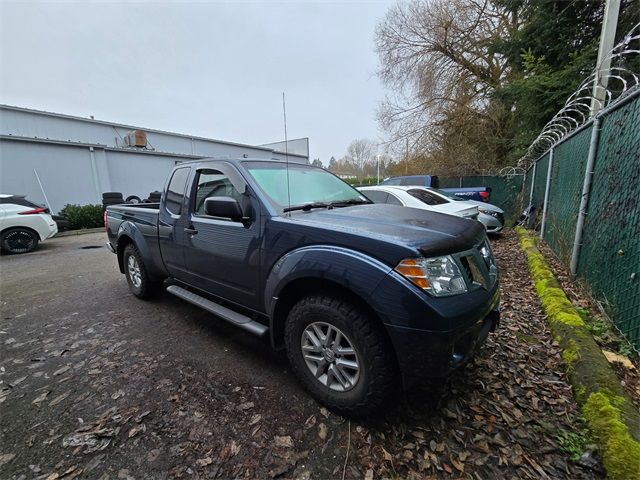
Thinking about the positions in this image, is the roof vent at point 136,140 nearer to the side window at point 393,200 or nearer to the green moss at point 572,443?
the side window at point 393,200

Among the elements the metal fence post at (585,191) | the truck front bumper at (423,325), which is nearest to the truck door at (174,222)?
the truck front bumper at (423,325)

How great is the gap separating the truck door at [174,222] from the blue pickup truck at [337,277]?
43 mm

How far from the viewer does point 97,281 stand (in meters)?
5.12

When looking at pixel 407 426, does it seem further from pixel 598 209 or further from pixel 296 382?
pixel 598 209

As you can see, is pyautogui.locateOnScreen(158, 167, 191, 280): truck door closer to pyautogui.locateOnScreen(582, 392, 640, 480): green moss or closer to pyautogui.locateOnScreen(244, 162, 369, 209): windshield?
pyautogui.locateOnScreen(244, 162, 369, 209): windshield

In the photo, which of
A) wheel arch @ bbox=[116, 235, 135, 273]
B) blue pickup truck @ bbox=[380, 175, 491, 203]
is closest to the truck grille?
wheel arch @ bbox=[116, 235, 135, 273]

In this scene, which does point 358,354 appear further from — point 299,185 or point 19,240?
point 19,240

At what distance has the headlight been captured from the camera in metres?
1.63

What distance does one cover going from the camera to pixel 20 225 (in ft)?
25.1

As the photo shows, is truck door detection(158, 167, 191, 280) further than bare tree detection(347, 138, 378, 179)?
No

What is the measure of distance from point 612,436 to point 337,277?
1.77 metres

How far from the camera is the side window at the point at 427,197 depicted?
5962 mm

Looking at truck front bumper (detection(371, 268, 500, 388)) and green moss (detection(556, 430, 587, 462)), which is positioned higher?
truck front bumper (detection(371, 268, 500, 388))

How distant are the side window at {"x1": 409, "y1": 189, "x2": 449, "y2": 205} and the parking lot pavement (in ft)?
10.1
